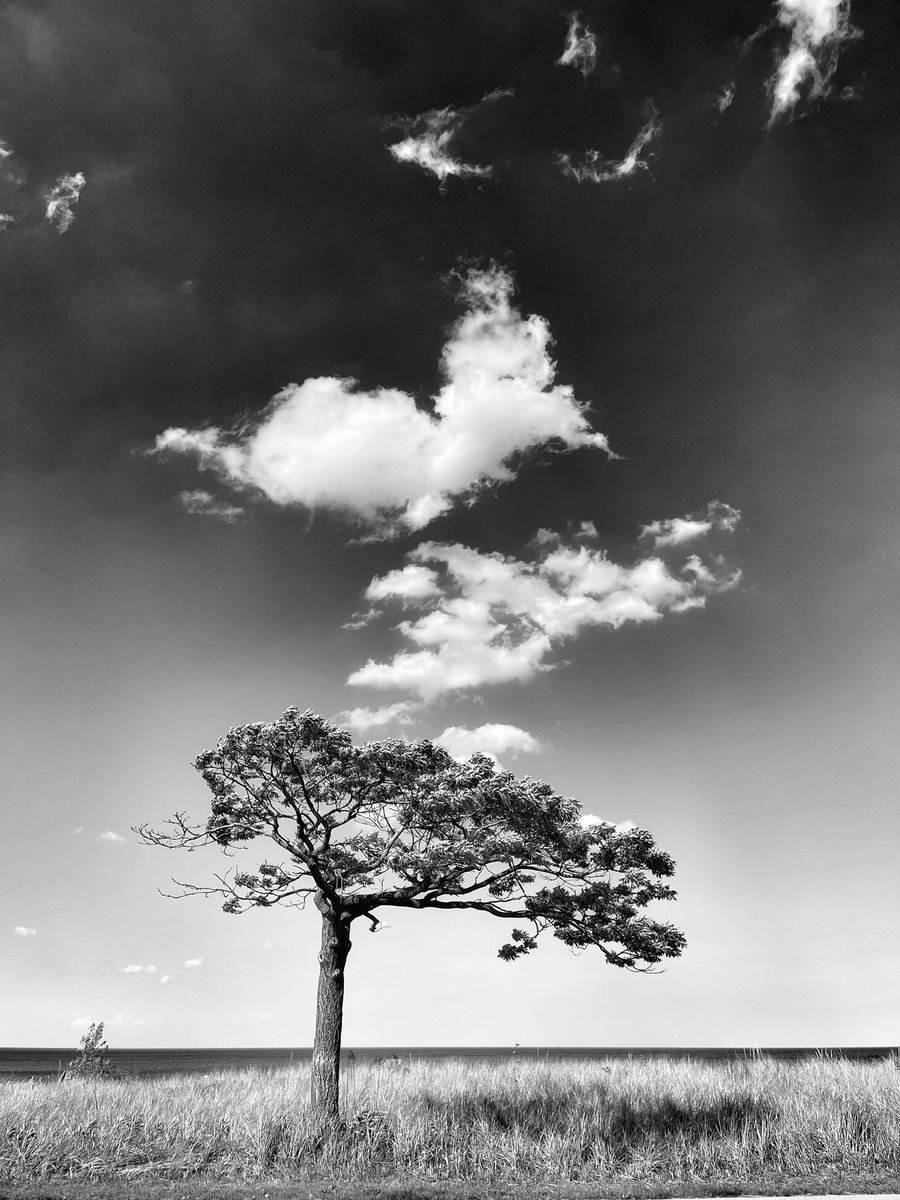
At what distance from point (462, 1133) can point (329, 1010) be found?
10.6 feet

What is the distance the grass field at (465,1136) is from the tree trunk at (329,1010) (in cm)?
45

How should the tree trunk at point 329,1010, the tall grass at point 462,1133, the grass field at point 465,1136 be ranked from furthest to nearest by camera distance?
the tree trunk at point 329,1010 < the tall grass at point 462,1133 < the grass field at point 465,1136

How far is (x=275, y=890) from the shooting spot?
589 inches

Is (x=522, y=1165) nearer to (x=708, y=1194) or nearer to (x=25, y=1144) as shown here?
(x=708, y=1194)

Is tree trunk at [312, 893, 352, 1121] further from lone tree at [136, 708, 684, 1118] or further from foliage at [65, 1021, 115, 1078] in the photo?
foliage at [65, 1021, 115, 1078]

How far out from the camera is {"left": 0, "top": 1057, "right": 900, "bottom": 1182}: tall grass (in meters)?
11.7

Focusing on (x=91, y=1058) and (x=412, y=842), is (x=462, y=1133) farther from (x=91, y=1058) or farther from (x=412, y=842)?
(x=91, y=1058)

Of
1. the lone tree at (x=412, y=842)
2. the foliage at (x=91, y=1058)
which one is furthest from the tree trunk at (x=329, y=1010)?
the foliage at (x=91, y=1058)

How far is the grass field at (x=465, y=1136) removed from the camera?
11492 mm

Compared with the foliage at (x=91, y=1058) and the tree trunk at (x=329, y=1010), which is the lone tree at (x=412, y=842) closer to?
the tree trunk at (x=329, y=1010)

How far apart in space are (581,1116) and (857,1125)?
17.4 ft

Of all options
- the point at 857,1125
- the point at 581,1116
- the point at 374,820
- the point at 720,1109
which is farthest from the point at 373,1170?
the point at 857,1125

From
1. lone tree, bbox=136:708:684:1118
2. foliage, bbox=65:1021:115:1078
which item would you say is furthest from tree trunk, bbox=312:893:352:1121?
foliage, bbox=65:1021:115:1078

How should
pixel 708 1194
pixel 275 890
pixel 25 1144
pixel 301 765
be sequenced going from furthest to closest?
pixel 275 890 → pixel 301 765 → pixel 25 1144 → pixel 708 1194
